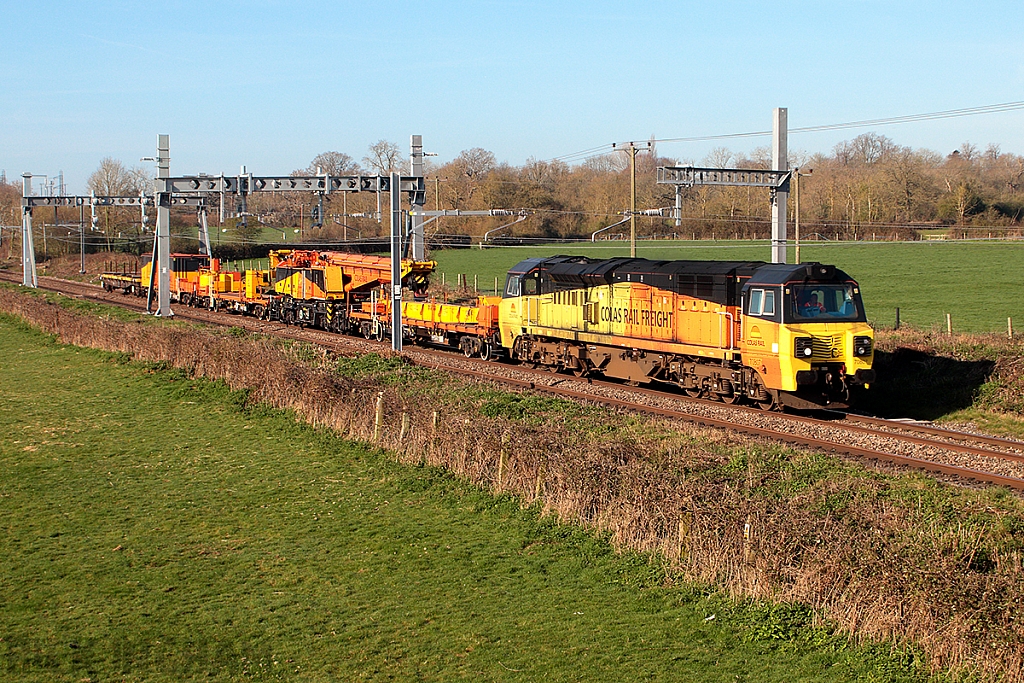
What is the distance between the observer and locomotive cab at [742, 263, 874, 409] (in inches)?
816

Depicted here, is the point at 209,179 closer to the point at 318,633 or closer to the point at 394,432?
the point at 394,432

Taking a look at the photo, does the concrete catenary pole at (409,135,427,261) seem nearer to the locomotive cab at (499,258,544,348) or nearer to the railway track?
the locomotive cab at (499,258,544,348)

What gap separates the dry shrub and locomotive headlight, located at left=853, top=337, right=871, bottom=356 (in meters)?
4.96

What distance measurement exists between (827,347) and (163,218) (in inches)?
1216

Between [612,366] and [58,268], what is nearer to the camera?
[612,366]

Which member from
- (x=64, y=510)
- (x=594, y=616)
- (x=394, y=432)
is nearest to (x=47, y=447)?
(x=64, y=510)

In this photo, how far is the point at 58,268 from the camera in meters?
92.8

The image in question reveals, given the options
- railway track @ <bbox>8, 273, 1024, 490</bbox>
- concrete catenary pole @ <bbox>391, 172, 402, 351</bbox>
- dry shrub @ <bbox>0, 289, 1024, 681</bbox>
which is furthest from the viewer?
concrete catenary pole @ <bbox>391, 172, 402, 351</bbox>

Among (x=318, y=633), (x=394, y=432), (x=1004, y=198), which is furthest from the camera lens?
(x=1004, y=198)

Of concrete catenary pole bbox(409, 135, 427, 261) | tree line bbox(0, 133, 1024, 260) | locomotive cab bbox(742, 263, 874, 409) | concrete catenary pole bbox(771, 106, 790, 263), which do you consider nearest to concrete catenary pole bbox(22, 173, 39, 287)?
tree line bbox(0, 133, 1024, 260)

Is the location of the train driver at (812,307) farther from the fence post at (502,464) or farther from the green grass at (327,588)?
the green grass at (327,588)

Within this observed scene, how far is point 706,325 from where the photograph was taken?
23141mm

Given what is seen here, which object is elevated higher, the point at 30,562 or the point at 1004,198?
the point at 1004,198

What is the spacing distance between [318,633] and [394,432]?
327 inches
